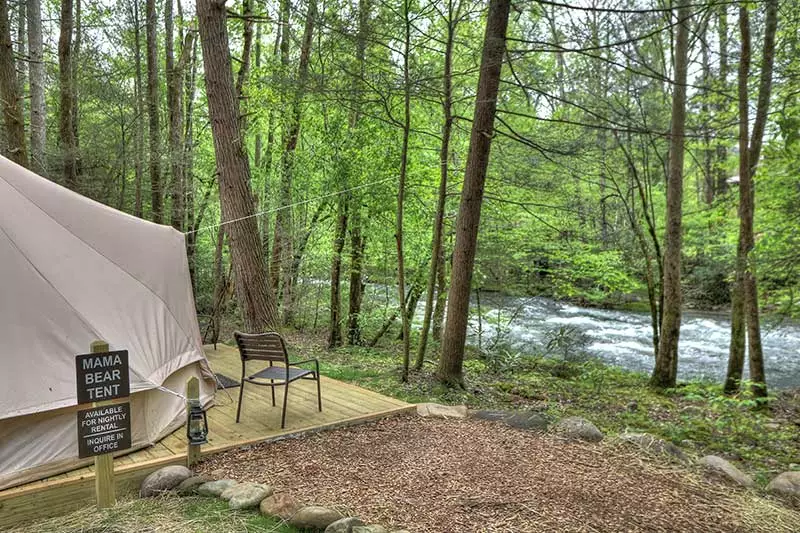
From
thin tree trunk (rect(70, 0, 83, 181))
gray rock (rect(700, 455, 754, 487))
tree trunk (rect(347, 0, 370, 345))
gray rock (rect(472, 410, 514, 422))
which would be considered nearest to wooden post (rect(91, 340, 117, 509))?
gray rock (rect(472, 410, 514, 422))

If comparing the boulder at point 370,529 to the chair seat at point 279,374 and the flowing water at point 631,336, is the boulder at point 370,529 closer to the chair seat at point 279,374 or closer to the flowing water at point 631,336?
the chair seat at point 279,374

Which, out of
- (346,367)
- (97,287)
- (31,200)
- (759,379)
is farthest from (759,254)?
(31,200)

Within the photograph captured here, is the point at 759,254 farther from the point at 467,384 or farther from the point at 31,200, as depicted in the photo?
the point at 31,200

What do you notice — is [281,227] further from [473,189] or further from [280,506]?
[280,506]

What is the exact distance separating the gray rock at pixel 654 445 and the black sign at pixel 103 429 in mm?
3753

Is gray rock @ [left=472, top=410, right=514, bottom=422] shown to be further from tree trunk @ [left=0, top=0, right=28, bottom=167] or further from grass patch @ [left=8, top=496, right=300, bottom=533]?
tree trunk @ [left=0, top=0, right=28, bottom=167]

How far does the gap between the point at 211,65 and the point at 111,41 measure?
4730 mm

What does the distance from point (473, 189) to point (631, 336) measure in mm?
8499

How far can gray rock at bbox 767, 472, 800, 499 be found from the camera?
328 cm

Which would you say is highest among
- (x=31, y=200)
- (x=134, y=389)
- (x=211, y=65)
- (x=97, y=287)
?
(x=211, y=65)

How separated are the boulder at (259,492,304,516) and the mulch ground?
0.12m

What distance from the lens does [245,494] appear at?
291 cm

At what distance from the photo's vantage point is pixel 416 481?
323 centimetres

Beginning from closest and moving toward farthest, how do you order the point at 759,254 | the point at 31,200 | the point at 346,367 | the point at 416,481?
the point at 416,481 → the point at 31,200 → the point at 759,254 → the point at 346,367
